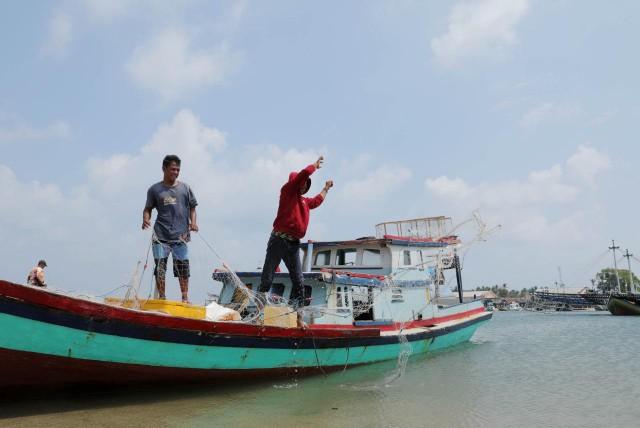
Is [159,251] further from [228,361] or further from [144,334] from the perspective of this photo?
[228,361]

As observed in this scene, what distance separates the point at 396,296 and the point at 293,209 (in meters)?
5.27

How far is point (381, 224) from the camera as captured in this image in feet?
51.6

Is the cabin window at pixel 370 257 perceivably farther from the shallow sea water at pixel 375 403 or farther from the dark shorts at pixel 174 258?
the dark shorts at pixel 174 258

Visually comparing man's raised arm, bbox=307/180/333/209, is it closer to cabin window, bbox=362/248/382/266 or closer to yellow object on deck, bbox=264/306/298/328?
yellow object on deck, bbox=264/306/298/328

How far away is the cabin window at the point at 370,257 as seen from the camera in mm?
12031

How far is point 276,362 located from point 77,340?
305 cm

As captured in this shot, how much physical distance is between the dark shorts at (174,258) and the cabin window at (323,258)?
20.3 feet

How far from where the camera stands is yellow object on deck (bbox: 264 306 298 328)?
7.09 meters

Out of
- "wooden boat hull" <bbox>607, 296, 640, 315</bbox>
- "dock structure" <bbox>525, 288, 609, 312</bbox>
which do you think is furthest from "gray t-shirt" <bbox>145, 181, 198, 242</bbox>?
"dock structure" <bbox>525, 288, 609, 312</bbox>

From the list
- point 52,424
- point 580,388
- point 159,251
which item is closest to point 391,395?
point 580,388

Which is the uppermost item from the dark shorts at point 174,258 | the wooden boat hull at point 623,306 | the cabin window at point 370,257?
the cabin window at point 370,257

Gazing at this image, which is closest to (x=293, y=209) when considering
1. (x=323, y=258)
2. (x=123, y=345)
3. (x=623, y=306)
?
(x=123, y=345)

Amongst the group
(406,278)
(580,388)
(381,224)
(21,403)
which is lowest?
(580,388)

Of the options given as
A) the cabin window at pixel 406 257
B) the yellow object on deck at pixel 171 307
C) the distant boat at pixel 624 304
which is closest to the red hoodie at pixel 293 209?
the yellow object on deck at pixel 171 307
